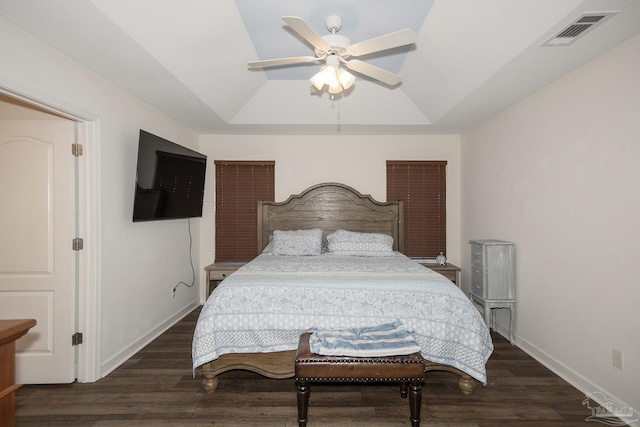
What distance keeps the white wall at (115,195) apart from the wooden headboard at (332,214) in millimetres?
1313

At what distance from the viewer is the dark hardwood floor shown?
2059 mm

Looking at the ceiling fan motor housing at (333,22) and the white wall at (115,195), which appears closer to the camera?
the white wall at (115,195)

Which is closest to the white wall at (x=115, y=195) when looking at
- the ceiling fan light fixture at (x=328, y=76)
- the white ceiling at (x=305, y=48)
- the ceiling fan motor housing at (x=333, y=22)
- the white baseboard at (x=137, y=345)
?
the white baseboard at (x=137, y=345)

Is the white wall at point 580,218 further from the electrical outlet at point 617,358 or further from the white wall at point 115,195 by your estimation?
the white wall at point 115,195

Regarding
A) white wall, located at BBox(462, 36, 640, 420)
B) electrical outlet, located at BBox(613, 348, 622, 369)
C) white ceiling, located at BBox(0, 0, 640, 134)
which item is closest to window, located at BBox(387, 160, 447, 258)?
white ceiling, located at BBox(0, 0, 640, 134)

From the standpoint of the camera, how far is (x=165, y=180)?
10.7 ft

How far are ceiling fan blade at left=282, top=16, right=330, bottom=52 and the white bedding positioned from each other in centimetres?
172

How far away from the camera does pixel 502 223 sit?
350cm

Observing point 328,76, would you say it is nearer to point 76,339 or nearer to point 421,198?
point 421,198

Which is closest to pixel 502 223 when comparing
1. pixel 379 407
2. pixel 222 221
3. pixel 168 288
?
pixel 379 407

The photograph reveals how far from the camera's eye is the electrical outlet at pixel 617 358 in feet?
6.96

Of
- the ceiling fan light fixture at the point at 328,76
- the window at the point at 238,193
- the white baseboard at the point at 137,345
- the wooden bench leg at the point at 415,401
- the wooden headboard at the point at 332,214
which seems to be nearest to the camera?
the wooden bench leg at the point at 415,401

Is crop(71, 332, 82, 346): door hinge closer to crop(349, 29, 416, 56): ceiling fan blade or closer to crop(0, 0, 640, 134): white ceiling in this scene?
crop(0, 0, 640, 134): white ceiling

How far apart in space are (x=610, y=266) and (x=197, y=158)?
4013 millimetres
